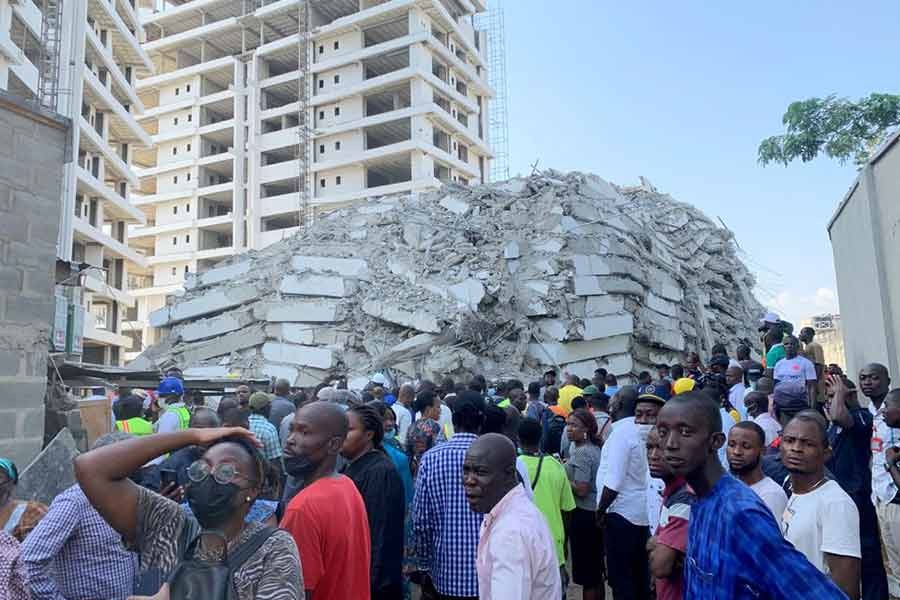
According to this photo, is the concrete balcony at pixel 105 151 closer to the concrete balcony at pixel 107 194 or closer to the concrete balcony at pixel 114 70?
the concrete balcony at pixel 107 194

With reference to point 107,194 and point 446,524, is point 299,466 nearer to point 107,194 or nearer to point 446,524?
point 446,524

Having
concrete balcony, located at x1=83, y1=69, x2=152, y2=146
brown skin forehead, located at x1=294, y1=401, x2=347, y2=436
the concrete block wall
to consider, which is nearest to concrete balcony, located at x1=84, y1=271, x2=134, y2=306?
concrete balcony, located at x1=83, y1=69, x2=152, y2=146

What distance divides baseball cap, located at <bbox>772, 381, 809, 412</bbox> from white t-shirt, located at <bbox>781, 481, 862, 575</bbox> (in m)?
2.56

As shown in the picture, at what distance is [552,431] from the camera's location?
643 cm

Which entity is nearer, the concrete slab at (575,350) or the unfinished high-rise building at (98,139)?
the concrete slab at (575,350)

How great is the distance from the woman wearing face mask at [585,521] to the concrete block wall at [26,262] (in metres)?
4.47

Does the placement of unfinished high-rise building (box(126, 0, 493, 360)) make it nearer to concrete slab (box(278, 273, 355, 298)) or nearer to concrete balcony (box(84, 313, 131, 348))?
concrete balcony (box(84, 313, 131, 348))

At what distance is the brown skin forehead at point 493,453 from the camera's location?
291 centimetres

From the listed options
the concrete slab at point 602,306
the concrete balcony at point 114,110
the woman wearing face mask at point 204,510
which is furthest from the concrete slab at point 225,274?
the concrete balcony at point 114,110

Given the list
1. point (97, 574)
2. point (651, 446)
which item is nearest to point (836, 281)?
point (651, 446)

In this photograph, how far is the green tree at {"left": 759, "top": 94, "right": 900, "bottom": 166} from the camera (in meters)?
15.1

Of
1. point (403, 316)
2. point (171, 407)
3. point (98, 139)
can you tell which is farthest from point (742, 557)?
point (98, 139)

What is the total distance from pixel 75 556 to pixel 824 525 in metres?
3.20

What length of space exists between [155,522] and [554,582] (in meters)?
1.46
